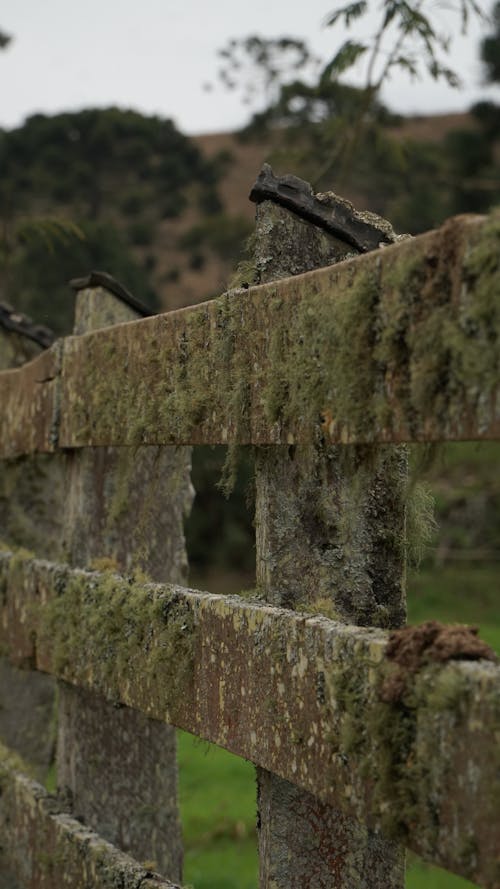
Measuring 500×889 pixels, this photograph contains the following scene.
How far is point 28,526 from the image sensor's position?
6.86 metres

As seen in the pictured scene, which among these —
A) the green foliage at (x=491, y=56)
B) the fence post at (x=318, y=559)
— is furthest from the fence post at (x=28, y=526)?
the green foliage at (x=491, y=56)

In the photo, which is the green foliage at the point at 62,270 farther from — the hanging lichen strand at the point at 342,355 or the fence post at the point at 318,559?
the fence post at the point at 318,559

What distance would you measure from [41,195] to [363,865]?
36961 mm

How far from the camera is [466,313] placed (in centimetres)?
197

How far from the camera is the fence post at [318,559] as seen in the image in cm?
281

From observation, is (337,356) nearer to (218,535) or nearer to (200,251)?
(218,535)

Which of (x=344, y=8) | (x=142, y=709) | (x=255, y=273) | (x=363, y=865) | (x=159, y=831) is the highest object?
(x=344, y=8)

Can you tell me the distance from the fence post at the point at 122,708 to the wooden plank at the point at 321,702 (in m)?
0.48

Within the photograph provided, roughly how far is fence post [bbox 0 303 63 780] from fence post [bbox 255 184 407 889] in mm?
3390

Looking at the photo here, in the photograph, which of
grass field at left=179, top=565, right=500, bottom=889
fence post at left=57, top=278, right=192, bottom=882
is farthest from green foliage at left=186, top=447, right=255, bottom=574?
fence post at left=57, top=278, right=192, bottom=882

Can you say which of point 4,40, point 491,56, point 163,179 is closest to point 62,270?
point 4,40

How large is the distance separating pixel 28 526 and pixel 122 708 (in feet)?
9.01

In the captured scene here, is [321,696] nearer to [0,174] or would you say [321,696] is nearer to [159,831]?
[159,831]

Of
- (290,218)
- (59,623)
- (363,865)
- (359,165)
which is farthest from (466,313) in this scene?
(359,165)
